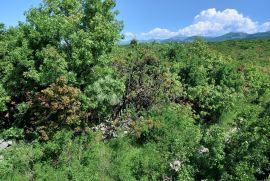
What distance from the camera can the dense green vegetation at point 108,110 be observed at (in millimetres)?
15148

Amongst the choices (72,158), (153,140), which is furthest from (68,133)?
(153,140)

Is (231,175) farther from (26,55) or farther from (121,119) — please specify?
(26,55)

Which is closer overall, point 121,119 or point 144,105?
point 121,119

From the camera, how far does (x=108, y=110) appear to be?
21172 millimetres

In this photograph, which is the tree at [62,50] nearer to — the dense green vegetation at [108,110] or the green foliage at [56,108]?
the dense green vegetation at [108,110]

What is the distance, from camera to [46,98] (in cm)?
1816

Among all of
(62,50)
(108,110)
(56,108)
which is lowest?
(108,110)

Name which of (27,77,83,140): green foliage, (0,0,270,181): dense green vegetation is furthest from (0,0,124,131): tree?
(27,77,83,140): green foliage

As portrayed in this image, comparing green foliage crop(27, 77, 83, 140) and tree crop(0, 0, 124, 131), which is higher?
tree crop(0, 0, 124, 131)

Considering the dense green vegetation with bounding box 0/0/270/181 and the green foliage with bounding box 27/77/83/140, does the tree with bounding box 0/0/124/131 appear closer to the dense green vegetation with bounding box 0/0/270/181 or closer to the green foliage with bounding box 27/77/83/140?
the dense green vegetation with bounding box 0/0/270/181

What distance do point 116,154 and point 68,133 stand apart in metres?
2.29

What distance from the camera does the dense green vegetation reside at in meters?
15.1

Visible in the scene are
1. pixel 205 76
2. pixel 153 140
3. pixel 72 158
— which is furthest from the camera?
pixel 205 76

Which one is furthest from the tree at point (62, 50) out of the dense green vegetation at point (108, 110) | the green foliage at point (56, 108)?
the green foliage at point (56, 108)
